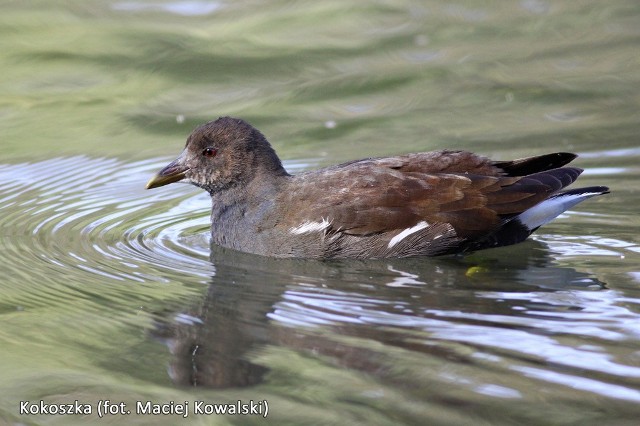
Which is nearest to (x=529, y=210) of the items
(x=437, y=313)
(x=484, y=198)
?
(x=484, y=198)

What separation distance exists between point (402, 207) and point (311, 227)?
529mm

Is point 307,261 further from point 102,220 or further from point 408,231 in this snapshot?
point 102,220

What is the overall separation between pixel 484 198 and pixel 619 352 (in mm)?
1818

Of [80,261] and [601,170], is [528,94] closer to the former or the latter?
[601,170]

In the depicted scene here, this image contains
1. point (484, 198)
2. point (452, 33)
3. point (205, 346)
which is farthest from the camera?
point (452, 33)

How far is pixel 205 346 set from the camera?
5109 millimetres

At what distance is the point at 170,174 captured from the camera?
695cm

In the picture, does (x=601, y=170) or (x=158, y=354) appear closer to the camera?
(x=158, y=354)

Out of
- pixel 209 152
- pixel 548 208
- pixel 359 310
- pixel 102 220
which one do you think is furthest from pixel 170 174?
pixel 548 208

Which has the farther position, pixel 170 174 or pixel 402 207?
pixel 170 174

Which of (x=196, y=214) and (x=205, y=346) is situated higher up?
(x=196, y=214)

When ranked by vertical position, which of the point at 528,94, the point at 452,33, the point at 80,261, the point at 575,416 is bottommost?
the point at 575,416

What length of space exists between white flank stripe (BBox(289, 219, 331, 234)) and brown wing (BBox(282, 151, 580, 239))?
0.02 m

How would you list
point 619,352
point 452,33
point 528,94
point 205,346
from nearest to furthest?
point 619,352
point 205,346
point 528,94
point 452,33
